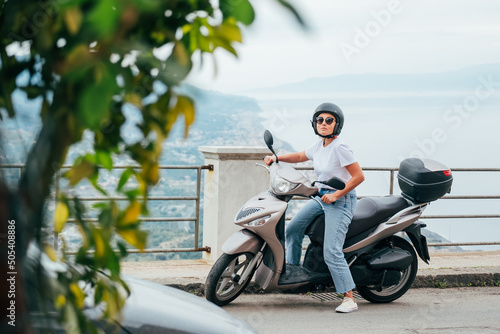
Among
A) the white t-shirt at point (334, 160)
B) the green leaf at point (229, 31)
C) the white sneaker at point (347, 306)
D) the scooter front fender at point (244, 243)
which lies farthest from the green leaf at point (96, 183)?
the white sneaker at point (347, 306)

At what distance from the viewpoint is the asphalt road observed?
623 centimetres

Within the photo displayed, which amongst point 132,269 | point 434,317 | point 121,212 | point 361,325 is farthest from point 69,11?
point 132,269

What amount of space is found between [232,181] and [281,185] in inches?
69.5

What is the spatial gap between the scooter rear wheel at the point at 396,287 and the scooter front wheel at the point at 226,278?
1141mm

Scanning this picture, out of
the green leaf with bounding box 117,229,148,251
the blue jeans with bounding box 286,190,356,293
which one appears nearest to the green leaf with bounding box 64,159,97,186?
the green leaf with bounding box 117,229,148,251

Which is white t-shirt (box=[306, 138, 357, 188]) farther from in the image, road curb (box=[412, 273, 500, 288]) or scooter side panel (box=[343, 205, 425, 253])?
road curb (box=[412, 273, 500, 288])

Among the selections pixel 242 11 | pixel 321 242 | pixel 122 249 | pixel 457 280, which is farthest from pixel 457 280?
pixel 242 11

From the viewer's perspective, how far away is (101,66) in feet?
4.02

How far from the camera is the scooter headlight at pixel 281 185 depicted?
6.57 metres

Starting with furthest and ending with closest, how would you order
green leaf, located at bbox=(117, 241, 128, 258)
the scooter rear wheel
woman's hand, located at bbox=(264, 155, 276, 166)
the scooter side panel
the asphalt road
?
the scooter rear wheel < woman's hand, located at bbox=(264, 155, 276, 166) < the scooter side panel < the asphalt road < green leaf, located at bbox=(117, 241, 128, 258)

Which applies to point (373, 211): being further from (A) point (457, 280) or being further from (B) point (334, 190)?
(A) point (457, 280)

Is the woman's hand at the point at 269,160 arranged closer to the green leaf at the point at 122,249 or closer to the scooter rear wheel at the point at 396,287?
the scooter rear wheel at the point at 396,287

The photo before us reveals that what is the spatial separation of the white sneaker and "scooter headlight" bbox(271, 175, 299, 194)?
1.12 m

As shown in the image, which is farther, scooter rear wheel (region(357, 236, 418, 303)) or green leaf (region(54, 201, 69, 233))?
scooter rear wheel (region(357, 236, 418, 303))
